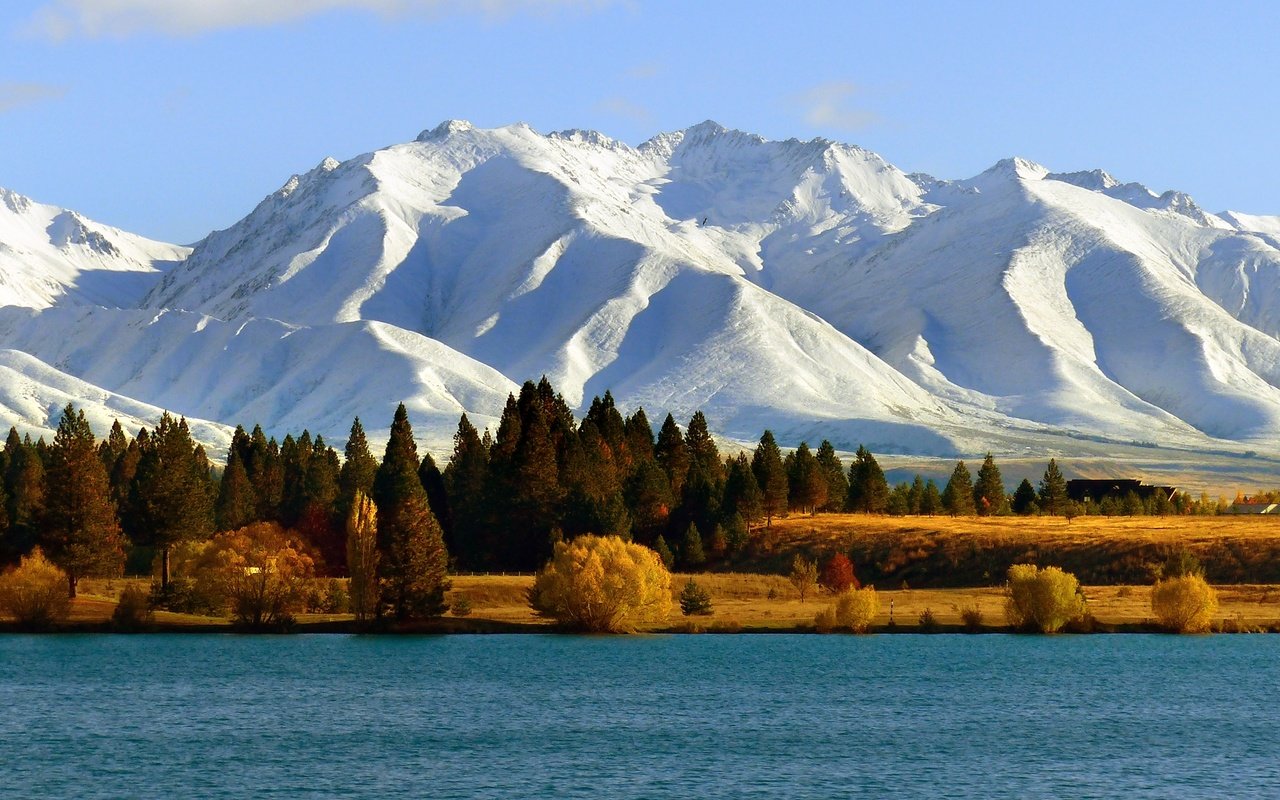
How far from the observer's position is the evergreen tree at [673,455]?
190 m

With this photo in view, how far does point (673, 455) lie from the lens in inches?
7682

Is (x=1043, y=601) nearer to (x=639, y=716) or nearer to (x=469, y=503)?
(x=639, y=716)

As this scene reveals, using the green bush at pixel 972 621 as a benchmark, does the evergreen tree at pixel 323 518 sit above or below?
above

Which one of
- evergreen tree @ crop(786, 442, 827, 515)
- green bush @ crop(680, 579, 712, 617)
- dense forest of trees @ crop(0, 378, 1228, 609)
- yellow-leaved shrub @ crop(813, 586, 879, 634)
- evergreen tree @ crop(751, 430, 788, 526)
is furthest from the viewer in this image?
evergreen tree @ crop(786, 442, 827, 515)

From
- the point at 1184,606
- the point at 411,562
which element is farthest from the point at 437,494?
the point at 1184,606

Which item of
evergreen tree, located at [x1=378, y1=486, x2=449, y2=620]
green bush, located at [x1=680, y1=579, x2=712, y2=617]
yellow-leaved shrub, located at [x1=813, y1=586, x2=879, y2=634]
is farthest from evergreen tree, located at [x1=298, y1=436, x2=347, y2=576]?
yellow-leaved shrub, located at [x1=813, y1=586, x2=879, y2=634]

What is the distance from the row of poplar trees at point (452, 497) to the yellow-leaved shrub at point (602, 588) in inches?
317

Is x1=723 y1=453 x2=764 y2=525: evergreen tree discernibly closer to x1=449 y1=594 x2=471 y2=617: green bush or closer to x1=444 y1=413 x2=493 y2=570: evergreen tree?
x1=444 y1=413 x2=493 y2=570: evergreen tree

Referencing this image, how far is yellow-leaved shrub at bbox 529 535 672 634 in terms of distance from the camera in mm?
130375

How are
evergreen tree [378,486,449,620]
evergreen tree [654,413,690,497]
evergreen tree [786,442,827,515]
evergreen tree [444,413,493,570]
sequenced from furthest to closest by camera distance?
evergreen tree [654,413,690,497]
evergreen tree [786,442,827,515]
evergreen tree [444,413,493,570]
evergreen tree [378,486,449,620]

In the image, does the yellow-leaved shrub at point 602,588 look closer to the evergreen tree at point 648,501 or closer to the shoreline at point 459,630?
the shoreline at point 459,630

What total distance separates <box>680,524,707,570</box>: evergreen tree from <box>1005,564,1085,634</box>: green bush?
38.3 meters

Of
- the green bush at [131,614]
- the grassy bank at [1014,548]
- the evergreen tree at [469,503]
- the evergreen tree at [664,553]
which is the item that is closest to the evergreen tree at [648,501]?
the grassy bank at [1014,548]

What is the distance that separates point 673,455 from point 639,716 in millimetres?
97274
